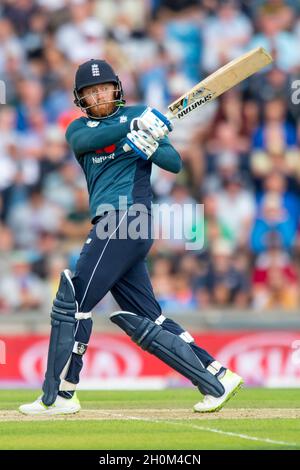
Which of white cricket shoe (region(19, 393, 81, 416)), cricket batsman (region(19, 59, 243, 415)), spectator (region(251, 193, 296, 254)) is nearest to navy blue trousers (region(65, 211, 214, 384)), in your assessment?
cricket batsman (region(19, 59, 243, 415))

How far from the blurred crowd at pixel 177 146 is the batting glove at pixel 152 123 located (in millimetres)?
5473

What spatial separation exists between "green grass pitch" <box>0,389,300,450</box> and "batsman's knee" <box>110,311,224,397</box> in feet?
0.72

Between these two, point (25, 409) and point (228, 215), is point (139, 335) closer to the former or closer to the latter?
point (25, 409)

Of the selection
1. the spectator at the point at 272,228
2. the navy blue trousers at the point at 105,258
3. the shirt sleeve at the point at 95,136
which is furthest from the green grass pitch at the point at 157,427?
the spectator at the point at 272,228

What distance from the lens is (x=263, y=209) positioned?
1305cm

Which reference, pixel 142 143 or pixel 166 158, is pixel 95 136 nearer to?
pixel 142 143

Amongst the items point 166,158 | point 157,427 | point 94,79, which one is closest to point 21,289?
point 94,79

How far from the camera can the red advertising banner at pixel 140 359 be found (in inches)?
447

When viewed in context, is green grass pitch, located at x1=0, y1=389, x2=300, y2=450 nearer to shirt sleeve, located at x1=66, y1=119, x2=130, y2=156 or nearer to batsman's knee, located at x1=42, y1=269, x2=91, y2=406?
batsman's knee, located at x1=42, y1=269, x2=91, y2=406

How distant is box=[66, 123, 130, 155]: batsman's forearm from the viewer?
681 cm

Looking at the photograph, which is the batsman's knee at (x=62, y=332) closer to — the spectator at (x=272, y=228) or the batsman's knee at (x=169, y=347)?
the batsman's knee at (x=169, y=347)

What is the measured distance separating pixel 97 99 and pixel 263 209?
6258 mm

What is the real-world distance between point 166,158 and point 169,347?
45.6 inches
